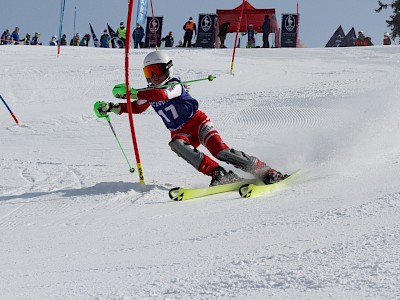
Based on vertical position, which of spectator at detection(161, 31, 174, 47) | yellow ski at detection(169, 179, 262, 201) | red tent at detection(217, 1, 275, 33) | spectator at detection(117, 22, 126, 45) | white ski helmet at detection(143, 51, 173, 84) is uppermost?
red tent at detection(217, 1, 275, 33)

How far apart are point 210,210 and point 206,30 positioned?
24.5 m

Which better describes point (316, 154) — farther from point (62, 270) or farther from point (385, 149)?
point (62, 270)

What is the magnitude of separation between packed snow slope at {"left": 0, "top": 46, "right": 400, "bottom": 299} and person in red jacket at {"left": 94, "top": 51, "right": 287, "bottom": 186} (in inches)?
14.5

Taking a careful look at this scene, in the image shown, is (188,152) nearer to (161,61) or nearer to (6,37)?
(161,61)

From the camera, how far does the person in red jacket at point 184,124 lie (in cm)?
576

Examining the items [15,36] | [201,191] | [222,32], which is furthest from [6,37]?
[201,191]

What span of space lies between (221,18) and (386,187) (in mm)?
24658

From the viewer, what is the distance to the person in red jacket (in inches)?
227

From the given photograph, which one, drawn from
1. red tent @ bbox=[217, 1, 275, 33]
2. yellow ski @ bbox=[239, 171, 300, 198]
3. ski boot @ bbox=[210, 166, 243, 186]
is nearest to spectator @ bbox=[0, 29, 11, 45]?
red tent @ bbox=[217, 1, 275, 33]

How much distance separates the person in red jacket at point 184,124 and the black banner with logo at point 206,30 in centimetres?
2279

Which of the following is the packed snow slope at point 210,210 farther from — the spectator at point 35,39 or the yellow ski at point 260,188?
the spectator at point 35,39

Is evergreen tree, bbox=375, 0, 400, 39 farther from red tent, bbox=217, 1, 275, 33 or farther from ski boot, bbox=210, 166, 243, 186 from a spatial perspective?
ski boot, bbox=210, 166, 243, 186

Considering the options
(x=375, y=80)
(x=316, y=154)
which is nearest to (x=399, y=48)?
(x=375, y=80)

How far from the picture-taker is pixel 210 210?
4.71 meters
